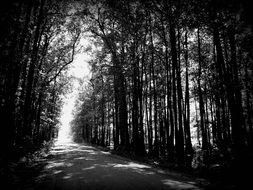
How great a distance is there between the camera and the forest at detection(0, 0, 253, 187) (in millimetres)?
9633

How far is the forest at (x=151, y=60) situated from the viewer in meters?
9.63

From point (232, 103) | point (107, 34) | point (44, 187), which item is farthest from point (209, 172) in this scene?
point (107, 34)

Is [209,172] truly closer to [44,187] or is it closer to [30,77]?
[44,187]

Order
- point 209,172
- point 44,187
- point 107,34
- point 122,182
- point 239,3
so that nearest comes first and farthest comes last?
point 239,3, point 44,187, point 122,182, point 209,172, point 107,34

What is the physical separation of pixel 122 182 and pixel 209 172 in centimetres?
488

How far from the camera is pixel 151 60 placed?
2566cm

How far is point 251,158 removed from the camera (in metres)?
8.58

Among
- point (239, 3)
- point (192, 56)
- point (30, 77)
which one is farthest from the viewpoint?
point (192, 56)

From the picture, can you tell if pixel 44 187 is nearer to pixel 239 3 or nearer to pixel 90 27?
pixel 239 3

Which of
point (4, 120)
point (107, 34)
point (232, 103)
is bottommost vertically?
point (4, 120)

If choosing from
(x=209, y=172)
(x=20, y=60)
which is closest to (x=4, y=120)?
(x=20, y=60)

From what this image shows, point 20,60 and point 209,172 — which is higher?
point 20,60

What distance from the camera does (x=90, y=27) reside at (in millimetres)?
27188

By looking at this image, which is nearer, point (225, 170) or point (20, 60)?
point (225, 170)
